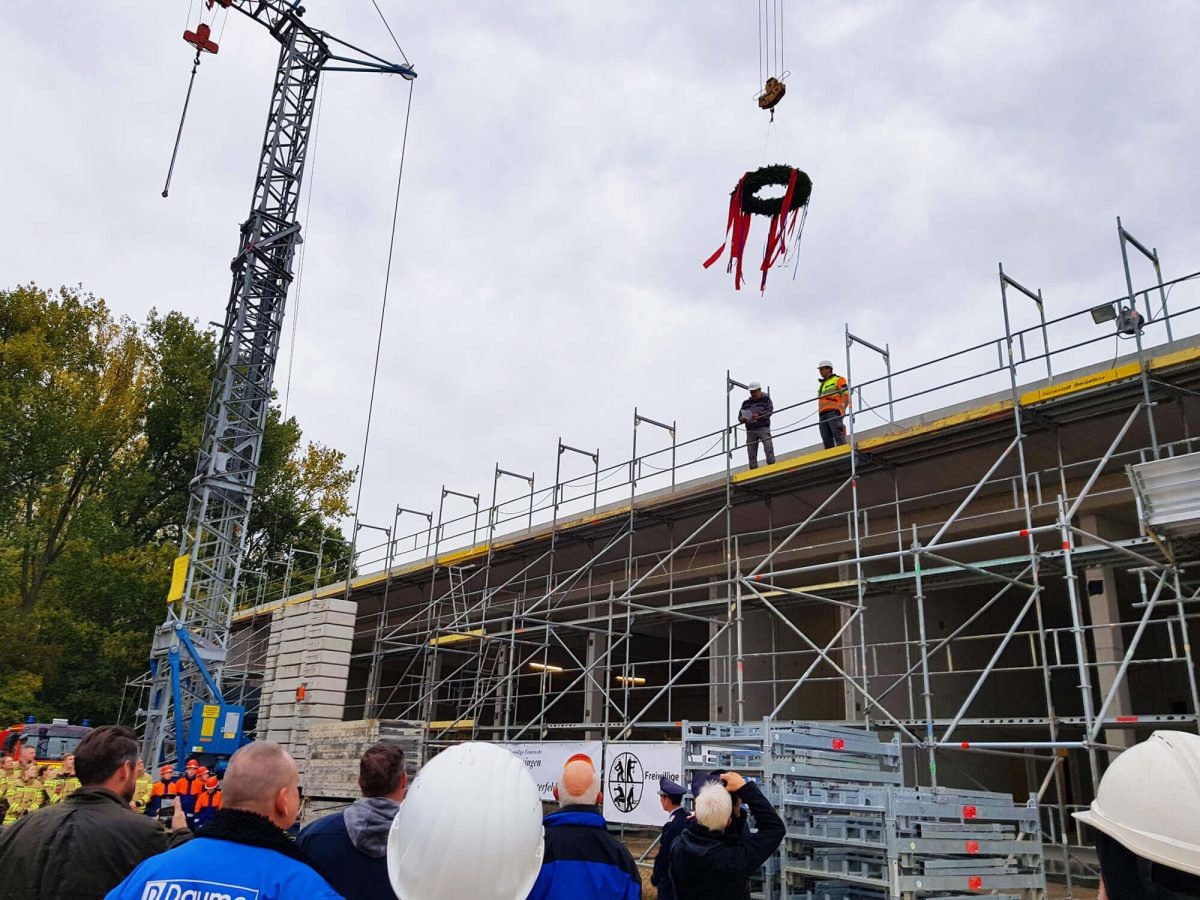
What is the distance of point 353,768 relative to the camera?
17.6m

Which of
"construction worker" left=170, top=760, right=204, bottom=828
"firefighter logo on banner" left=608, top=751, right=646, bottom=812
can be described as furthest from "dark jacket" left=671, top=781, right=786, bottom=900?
"construction worker" left=170, top=760, right=204, bottom=828

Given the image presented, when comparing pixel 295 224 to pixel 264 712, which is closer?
pixel 264 712

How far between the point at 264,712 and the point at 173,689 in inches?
83.8

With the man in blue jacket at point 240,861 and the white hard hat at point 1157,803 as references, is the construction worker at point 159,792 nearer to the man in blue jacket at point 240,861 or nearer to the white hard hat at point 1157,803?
the man in blue jacket at point 240,861

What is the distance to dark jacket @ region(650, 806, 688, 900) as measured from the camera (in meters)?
5.36

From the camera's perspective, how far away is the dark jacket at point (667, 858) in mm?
5355

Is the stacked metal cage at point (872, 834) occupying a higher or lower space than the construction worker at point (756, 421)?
lower

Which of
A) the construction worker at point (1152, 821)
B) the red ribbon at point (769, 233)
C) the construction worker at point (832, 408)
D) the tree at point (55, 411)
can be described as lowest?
the construction worker at point (1152, 821)

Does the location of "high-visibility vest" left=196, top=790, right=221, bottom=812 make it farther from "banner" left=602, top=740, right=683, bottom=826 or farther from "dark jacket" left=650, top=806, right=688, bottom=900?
"dark jacket" left=650, top=806, right=688, bottom=900

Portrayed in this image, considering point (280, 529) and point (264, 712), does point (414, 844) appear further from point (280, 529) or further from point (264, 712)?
point (280, 529)

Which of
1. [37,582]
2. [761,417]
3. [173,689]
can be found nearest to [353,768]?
[173,689]

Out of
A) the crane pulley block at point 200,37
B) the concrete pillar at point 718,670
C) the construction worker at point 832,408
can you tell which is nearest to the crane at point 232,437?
the crane pulley block at point 200,37

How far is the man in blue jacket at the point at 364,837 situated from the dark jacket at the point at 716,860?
193cm

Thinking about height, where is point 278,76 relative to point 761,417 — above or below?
above
